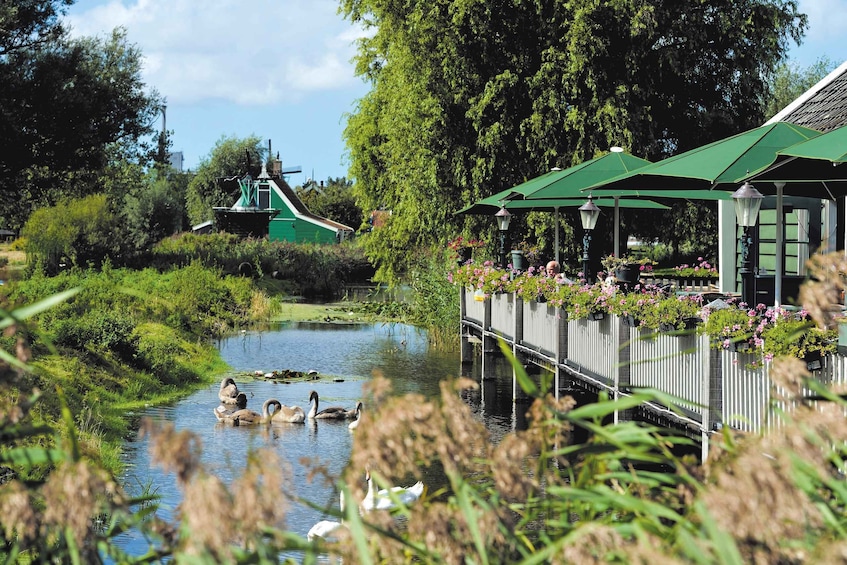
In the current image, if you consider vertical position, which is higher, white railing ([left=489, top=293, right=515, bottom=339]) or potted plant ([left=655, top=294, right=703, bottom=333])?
potted plant ([left=655, top=294, right=703, bottom=333])

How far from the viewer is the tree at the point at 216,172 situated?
87000 mm

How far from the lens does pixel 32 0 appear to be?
3672cm

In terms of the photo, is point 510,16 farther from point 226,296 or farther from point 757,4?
point 226,296

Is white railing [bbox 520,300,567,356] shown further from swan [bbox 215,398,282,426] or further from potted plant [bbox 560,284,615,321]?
swan [bbox 215,398,282,426]

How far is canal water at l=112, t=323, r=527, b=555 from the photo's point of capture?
11.3 metres

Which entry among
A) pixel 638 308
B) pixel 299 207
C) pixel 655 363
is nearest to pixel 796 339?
pixel 638 308

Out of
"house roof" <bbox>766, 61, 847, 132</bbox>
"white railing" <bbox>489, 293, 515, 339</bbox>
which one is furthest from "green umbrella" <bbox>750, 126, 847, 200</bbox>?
"white railing" <bbox>489, 293, 515, 339</bbox>

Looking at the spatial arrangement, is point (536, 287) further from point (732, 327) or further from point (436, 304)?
point (436, 304)

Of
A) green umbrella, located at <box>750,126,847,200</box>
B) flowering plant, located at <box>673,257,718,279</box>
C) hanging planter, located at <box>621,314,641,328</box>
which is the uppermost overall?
green umbrella, located at <box>750,126,847,200</box>

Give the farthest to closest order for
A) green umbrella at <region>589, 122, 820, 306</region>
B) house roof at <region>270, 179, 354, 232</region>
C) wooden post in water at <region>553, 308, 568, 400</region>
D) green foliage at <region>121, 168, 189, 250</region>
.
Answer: house roof at <region>270, 179, 354, 232</region>, green foliage at <region>121, 168, 189, 250</region>, wooden post in water at <region>553, 308, 568, 400</region>, green umbrella at <region>589, 122, 820, 306</region>

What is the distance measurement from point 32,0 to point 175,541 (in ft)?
122

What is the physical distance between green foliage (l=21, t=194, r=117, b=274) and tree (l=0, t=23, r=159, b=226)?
1.70m

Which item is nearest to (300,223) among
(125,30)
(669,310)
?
(125,30)

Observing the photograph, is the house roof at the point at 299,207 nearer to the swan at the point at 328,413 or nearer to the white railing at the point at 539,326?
the white railing at the point at 539,326
